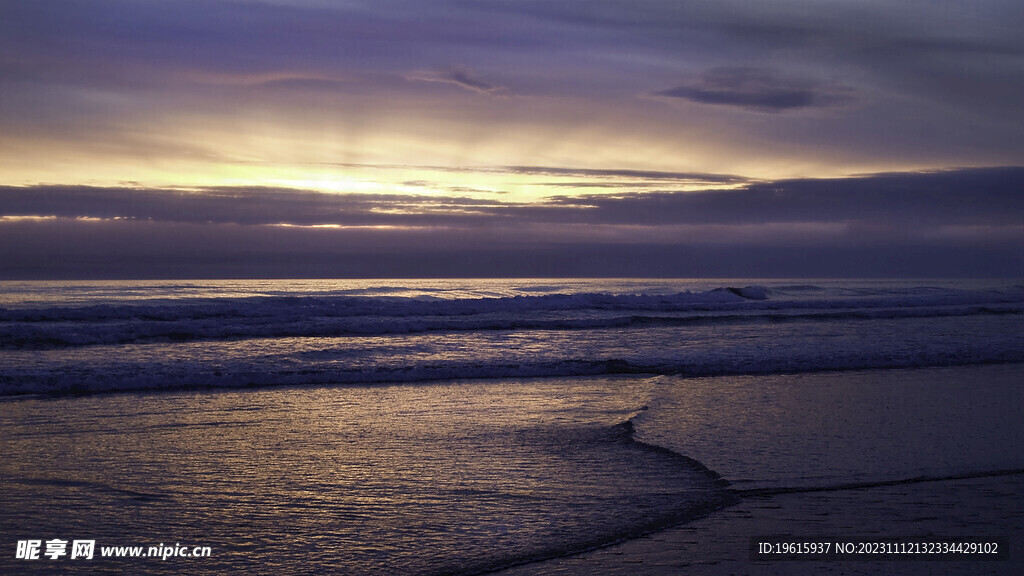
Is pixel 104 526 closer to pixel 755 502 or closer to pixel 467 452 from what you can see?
pixel 467 452

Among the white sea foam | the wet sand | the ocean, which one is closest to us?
the wet sand

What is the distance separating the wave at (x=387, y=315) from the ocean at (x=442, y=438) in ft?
2.21

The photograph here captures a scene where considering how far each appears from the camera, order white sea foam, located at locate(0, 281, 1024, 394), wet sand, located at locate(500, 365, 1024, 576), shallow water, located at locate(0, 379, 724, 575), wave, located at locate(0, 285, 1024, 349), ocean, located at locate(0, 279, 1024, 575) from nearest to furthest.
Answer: wet sand, located at locate(500, 365, 1024, 576) < shallow water, located at locate(0, 379, 724, 575) < ocean, located at locate(0, 279, 1024, 575) < white sea foam, located at locate(0, 281, 1024, 394) < wave, located at locate(0, 285, 1024, 349)

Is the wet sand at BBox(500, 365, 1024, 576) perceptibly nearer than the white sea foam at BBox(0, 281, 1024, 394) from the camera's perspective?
Yes

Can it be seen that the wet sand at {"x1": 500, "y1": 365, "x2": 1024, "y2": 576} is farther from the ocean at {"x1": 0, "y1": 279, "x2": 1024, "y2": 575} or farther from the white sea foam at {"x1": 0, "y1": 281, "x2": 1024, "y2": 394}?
the white sea foam at {"x1": 0, "y1": 281, "x2": 1024, "y2": 394}

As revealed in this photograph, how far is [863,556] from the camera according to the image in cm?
396

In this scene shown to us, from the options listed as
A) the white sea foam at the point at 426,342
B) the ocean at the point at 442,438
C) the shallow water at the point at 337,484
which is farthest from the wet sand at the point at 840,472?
the white sea foam at the point at 426,342

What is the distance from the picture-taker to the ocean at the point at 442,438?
13.9 ft

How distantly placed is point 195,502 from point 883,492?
4827 mm

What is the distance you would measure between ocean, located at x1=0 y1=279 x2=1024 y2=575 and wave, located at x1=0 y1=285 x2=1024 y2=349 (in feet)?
2.21

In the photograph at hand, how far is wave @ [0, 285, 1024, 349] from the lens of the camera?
55.3ft

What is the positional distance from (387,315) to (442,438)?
17.7 m

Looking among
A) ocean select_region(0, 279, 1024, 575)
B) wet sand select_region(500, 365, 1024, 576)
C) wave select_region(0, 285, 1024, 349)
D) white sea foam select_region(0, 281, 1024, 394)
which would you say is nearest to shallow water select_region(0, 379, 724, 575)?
ocean select_region(0, 279, 1024, 575)

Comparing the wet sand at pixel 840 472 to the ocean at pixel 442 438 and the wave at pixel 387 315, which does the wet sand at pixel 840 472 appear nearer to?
the ocean at pixel 442 438
